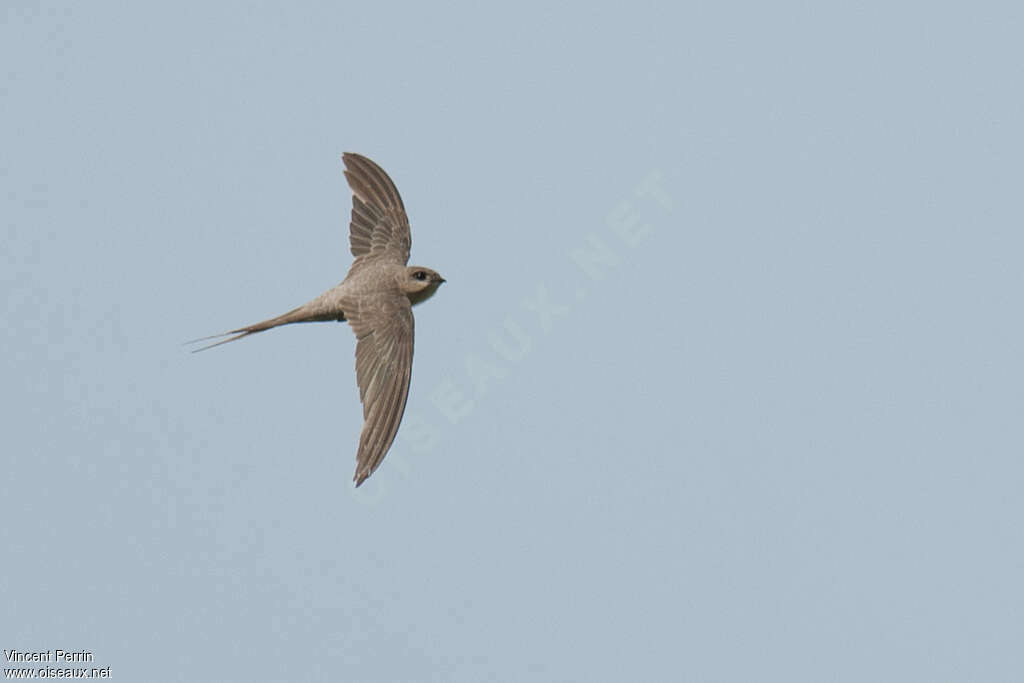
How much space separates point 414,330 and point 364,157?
7.66 ft

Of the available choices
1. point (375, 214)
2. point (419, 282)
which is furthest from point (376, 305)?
point (375, 214)

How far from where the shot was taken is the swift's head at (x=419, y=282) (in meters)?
15.5

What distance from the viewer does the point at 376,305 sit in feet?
49.3

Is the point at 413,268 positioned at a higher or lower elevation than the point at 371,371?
higher

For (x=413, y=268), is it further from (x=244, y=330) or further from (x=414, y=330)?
(x=244, y=330)

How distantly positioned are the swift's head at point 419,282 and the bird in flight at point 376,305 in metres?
0.01

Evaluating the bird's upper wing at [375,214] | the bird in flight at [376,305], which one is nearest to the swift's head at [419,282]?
the bird in flight at [376,305]

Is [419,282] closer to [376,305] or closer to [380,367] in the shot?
[376,305]

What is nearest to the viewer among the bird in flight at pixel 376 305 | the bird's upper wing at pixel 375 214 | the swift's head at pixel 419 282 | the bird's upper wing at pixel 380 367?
the bird's upper wing at pixel 380 367

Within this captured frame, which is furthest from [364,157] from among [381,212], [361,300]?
[361,300]

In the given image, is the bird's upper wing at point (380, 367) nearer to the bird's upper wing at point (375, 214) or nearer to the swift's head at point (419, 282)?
the swift's head at point (419, 282)

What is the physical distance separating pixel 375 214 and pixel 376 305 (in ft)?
4.91

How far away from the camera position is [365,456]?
13.8 m

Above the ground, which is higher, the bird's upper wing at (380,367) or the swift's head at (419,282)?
the swift's head at (419,282)
